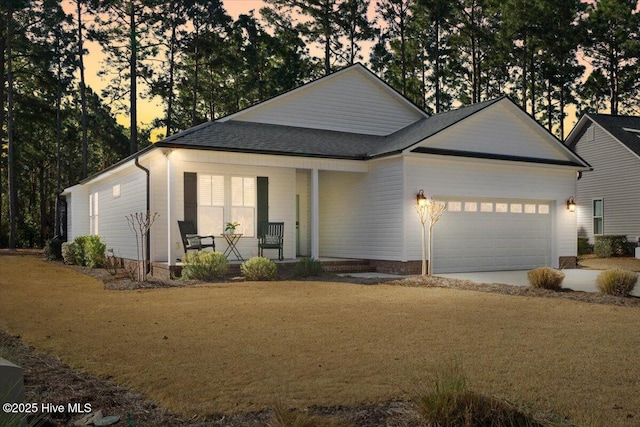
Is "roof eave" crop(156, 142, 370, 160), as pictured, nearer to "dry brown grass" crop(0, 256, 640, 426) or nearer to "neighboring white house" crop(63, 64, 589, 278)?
"neighboring white house" crop(63, 64, 589, 278)

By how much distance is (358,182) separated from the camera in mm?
15992

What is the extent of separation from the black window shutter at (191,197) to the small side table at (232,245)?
884 millimetres

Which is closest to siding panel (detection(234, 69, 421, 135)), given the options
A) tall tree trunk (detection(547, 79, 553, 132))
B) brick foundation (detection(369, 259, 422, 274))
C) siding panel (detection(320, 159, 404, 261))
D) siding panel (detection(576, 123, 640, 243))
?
siding panel (detection(320, 159, 404, 261))

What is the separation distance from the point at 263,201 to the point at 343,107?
4999mm

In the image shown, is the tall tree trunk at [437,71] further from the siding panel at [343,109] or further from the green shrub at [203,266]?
the green shrub at [203,266]

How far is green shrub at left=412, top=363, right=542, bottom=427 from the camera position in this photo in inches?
135

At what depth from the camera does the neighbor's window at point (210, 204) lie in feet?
47.3

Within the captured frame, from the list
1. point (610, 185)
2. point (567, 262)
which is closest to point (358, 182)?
point (567, 262)

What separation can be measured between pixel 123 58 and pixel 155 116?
17.4 feet

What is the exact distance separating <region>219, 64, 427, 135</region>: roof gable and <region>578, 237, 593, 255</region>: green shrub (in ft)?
33.3

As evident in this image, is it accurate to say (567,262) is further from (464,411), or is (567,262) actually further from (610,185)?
(464,411)

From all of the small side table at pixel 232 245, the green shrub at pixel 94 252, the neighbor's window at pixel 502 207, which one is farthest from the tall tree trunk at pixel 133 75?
the neighbor's window at pixel 502 207

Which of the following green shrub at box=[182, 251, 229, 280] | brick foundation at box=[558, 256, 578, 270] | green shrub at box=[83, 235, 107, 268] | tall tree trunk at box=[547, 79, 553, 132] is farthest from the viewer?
tall tree trunk at box=[547, 79, 553, 132]

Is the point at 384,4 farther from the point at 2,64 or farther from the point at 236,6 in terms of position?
the point at 2,64
